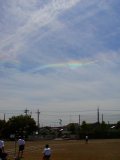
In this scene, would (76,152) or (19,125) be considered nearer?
(76,152)

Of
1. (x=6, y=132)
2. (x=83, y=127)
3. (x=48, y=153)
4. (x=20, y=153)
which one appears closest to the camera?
(x=48, y=153)

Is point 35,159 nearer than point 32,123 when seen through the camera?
Yes

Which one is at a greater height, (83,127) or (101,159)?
(83,127)

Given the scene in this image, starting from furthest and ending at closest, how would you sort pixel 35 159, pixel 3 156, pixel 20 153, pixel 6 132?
pixel 6 132 → pixel 20 153 → pixel 35 159 → pixel 3 156

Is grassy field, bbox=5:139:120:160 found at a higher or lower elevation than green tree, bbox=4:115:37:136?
lower

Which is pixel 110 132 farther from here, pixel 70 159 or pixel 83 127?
pixel 70 159

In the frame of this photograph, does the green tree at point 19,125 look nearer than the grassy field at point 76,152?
No

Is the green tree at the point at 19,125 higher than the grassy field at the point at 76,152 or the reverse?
higher

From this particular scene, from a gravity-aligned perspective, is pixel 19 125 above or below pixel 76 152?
above

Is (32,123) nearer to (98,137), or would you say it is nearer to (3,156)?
(98,137)

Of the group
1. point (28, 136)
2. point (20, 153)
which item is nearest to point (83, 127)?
point (28, 136)

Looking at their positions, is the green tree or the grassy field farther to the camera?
the green tree
